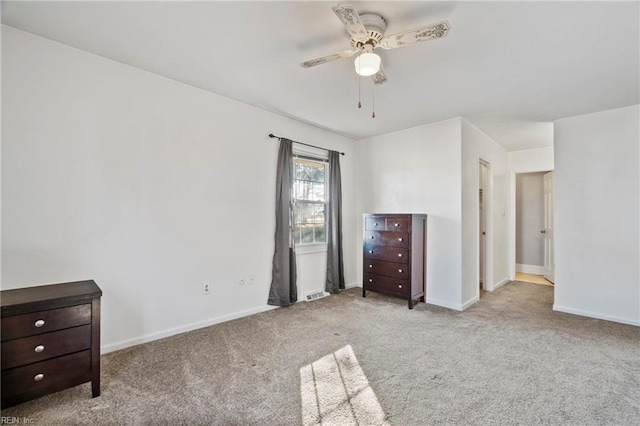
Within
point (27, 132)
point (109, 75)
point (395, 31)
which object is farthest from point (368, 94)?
point (27, 132)

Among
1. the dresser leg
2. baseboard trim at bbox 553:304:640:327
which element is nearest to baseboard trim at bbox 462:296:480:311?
baseboard trim at bbox 553:304:640:327

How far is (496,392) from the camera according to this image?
2.00 metres

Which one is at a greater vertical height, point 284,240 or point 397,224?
point 397,224

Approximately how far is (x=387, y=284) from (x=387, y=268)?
22cm

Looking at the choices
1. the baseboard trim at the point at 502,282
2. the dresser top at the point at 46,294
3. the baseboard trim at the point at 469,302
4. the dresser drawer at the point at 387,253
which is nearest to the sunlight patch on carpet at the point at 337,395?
the dresser top at the point at 46,294

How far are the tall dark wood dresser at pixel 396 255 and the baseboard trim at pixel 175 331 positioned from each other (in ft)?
4.87

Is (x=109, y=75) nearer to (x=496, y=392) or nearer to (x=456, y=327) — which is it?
(x=496, y=392)

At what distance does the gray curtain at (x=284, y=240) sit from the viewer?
3699 mm

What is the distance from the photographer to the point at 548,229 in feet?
18.2

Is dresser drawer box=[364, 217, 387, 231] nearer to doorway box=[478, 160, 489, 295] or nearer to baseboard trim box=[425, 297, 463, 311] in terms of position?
baseboard trim box=[425, 297, 463, 311]

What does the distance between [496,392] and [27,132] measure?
12.6 feet

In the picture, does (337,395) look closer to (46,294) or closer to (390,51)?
(46,294)

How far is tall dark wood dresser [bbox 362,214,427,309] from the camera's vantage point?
378 cm

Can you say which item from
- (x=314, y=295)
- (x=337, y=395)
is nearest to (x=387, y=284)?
(x=314, y=295)
